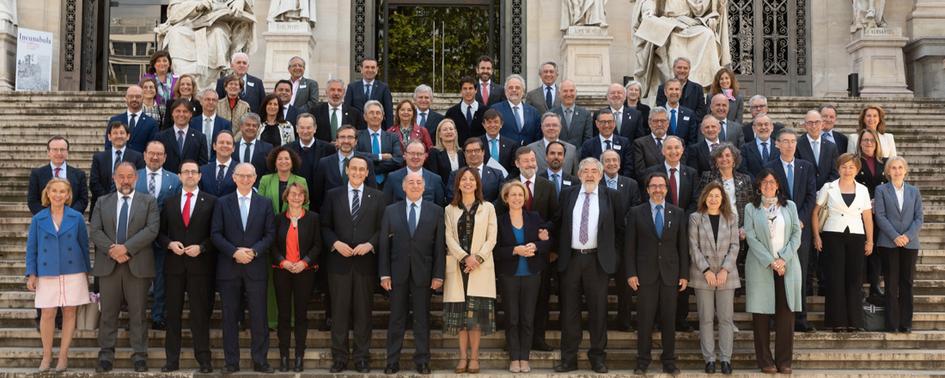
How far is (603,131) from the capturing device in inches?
368

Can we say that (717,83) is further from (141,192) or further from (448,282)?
(141,192)

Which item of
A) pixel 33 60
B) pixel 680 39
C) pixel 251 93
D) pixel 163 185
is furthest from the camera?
pixel 33 60

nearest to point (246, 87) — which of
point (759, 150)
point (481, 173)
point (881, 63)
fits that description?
point (481, 173)

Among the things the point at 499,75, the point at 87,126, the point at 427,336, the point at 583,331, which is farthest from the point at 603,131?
the point at 499,75

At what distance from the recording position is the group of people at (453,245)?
812 cm

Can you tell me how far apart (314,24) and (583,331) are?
9634 millimetres

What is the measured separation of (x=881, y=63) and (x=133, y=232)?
13.7 m

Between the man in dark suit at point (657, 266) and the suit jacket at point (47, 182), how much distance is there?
185 inches

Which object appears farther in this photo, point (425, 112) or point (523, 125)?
point (425, 112)

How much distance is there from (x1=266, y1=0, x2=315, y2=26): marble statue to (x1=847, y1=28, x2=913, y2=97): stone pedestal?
30.8 feet

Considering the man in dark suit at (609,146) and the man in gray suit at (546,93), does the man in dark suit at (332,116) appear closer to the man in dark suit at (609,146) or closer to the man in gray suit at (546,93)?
the man in gray suit at (546,93)

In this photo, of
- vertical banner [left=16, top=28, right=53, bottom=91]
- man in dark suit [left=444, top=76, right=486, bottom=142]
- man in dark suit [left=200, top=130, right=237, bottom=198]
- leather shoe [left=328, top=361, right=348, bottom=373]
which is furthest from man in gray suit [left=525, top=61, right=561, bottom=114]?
vertical banner [left=16, top=28, right=53, bottom=91]

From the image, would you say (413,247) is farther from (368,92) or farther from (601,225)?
(368,92)

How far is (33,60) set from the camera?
1655 cm
